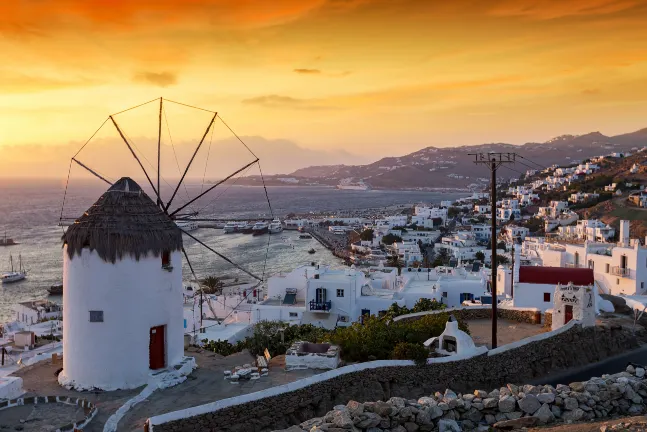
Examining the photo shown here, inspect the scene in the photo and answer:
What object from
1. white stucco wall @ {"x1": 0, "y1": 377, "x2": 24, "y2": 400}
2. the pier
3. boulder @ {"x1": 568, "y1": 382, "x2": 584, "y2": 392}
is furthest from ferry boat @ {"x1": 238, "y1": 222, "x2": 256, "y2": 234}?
boulder @ {"x1": 568, "y1": 382, "x2": 584, "y2": 392}

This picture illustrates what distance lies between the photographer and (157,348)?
1378 cm

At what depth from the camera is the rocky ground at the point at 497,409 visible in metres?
11.0

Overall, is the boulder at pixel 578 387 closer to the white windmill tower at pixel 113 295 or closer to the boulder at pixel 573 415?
the boulder at pixel 573 415

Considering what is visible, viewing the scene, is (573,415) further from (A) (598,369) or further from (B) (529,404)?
(A) (598,369)

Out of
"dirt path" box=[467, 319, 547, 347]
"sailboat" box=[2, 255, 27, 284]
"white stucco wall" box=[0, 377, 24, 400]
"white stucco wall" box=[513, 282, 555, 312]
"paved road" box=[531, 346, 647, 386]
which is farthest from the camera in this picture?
"sailboat" box=[2, 255, 27, 284]

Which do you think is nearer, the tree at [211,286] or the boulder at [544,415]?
the boulder at [544,415]

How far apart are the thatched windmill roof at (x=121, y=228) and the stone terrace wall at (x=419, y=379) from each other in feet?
13.7

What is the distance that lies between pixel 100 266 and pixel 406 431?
7265mm

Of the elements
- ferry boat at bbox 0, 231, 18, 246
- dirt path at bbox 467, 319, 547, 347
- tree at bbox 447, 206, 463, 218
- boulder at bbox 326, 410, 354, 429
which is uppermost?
tree at bbox 447, 206, 463, 218

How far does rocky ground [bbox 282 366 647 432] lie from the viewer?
36.0ft

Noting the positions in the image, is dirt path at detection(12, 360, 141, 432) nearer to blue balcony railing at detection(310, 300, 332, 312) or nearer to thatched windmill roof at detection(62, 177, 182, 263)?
thatched windmill roof at detection(62, 177, 182, 263)

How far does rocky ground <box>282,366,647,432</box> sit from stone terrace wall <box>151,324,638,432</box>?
98cm

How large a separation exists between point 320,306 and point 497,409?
1648 cm

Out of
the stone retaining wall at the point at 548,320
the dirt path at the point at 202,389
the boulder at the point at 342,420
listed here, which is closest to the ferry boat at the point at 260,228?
the stone retaining wall at the point at 548,320
